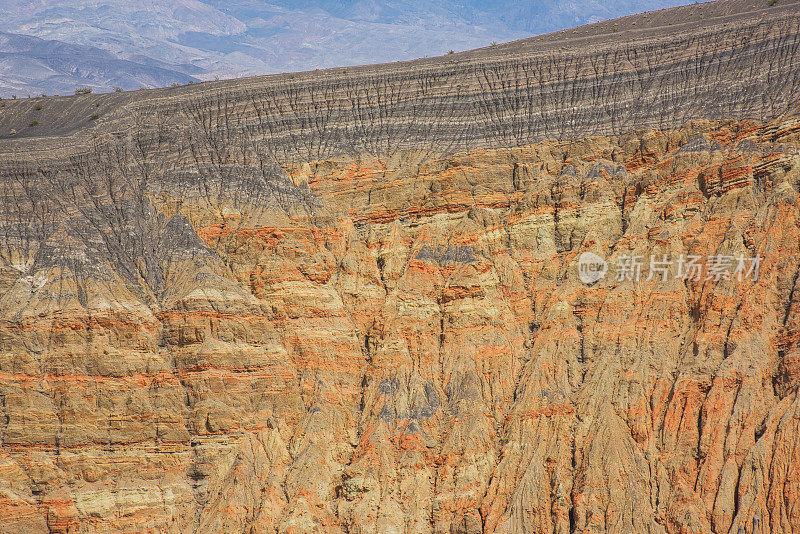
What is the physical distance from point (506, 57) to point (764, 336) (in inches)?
1257

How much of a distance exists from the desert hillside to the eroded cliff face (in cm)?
18

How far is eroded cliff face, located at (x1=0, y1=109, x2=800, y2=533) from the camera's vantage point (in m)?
59.2

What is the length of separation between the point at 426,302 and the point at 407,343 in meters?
3.24

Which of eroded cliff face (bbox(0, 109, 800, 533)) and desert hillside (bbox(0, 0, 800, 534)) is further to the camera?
desert hillside (bbox(0, 0, 800, 534))

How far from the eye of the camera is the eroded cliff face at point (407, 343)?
59.2 metres

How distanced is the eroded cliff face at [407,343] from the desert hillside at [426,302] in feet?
0.58

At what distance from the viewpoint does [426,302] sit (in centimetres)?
6775

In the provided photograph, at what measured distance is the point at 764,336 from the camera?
6044cm

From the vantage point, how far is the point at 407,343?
2623 inches

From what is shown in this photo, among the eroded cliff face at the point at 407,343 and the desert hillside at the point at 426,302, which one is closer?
the eroded cliff face at the point at 407,343

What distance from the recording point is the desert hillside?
59719mm

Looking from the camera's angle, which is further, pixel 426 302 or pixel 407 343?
pixel 426 302

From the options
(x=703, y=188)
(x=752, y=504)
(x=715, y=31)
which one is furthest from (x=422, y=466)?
(x=715, y=31)

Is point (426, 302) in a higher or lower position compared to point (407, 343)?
higher
